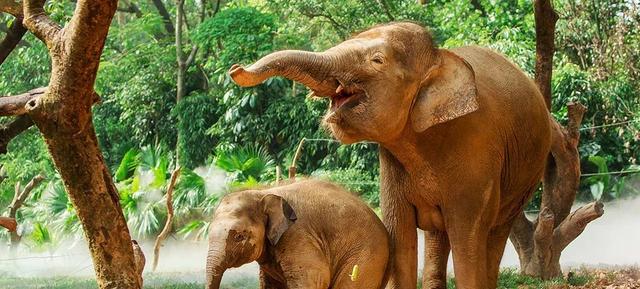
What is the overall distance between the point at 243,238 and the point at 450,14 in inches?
497

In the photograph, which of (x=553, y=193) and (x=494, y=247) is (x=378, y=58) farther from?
(x=553, y=193)

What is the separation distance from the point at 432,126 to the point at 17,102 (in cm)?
222

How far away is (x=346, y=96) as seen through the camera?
5.54m

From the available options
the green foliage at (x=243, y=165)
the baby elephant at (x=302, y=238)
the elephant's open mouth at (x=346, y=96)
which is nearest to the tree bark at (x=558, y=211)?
the baby elephant at (x=302, y=238)

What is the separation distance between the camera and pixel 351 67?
5477mm

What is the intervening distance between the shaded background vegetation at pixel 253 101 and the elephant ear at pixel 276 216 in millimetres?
7684

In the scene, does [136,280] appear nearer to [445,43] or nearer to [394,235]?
[394,235]

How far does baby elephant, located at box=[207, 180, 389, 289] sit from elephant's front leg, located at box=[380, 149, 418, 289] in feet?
0.44

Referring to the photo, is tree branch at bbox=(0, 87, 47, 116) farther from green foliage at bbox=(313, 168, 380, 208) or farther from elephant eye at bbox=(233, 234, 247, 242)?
green foliage at bbox=(313, 168, 380, 208)

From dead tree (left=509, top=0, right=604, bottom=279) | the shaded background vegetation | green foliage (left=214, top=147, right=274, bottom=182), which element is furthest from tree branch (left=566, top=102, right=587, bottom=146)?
green foliage (left=214, top=147, right=274, bottom=182)

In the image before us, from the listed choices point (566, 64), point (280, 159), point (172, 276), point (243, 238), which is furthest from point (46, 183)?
point (243, 238)

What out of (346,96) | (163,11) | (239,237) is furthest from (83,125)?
(163,11)

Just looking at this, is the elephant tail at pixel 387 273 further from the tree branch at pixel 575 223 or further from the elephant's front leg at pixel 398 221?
the tree branch at pixel 575 223

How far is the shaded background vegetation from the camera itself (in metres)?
16.6
